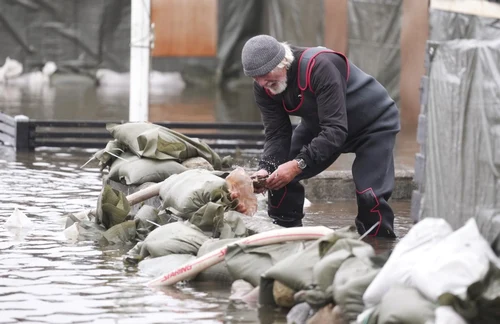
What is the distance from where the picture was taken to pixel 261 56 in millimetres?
6660

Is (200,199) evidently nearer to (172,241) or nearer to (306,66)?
(172,241)

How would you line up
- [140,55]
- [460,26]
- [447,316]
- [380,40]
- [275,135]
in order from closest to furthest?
1. [447,316]
2. [460,26]
3. [275,135]
4. [140,55]
5. [380,40]

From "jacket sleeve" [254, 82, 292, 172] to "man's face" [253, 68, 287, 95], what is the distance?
0.40 metres

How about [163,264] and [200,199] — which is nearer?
[163,264]

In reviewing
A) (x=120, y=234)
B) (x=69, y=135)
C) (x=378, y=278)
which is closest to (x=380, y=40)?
(x=69, y=135)

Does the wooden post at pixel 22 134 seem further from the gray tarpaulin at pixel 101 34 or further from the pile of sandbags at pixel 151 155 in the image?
the gray tarpaulin at pixel 101 34

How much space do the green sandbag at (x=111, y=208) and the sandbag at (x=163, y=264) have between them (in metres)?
0.92

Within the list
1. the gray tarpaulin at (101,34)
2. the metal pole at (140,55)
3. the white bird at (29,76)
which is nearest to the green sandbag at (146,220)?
the metal pole at (140,55)

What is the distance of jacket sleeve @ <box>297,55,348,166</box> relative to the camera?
6789 mm

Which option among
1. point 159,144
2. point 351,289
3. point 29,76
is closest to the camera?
point 351,289

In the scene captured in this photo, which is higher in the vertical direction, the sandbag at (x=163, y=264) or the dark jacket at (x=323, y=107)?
the dark jacket at (x=323, y=107)

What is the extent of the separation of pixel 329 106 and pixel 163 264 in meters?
1.47

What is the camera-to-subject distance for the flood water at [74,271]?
538 cm

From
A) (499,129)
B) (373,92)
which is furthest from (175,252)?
(499,129)
